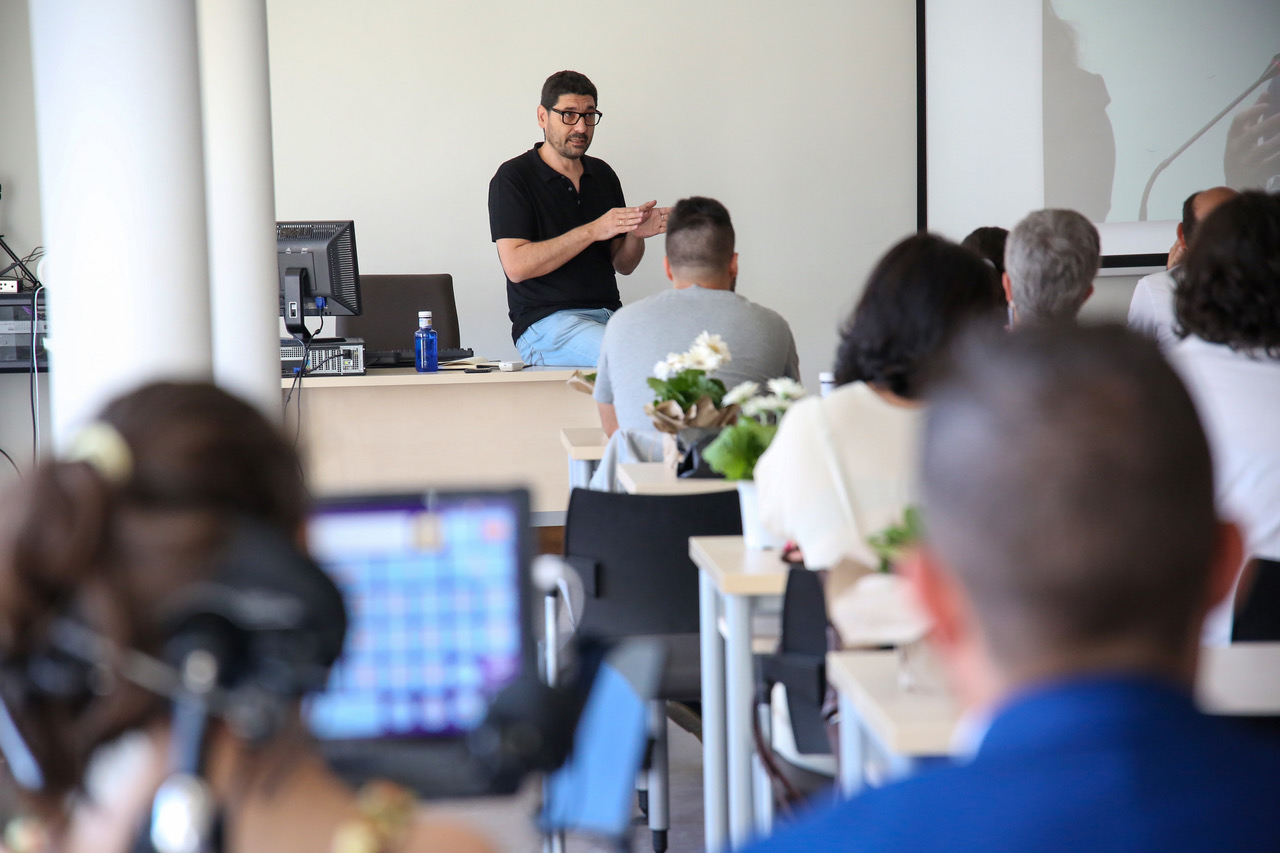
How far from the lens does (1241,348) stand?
196cm

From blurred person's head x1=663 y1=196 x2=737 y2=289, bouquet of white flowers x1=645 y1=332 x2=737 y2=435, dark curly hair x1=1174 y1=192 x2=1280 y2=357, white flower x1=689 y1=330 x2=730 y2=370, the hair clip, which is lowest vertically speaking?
bouquet of white flowers x1=645 y1=332 x2=737 y2=435

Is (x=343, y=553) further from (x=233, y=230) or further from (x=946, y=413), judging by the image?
(x=233, y=230)

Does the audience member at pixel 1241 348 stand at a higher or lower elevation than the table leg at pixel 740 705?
higher

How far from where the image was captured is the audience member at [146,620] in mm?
632

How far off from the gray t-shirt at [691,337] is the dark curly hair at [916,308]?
46.3 inches

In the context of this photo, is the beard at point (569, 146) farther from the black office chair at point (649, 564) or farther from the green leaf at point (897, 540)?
the green leaf at point (897, 540)

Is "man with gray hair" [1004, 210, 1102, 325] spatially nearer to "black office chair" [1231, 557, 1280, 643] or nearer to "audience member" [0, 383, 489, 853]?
"black office chair" [1231, 557, 1280, 643]

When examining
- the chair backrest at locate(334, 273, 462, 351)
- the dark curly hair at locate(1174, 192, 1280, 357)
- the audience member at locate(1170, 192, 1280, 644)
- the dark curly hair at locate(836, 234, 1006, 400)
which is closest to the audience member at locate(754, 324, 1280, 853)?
the dark curly hair at locate(836, 234, 1006, 400)

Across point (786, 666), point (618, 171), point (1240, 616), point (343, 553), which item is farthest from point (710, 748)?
point (618, 171)

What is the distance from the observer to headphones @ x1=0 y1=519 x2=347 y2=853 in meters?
0.63

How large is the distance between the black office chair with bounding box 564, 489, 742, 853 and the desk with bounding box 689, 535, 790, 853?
0.08m

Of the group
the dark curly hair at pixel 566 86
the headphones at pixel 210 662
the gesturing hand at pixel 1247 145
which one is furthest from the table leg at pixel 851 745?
the gesturing hand at pixel 1247 145

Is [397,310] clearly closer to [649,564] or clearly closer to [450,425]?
[450,425]

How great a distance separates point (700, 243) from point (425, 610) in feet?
7.78
